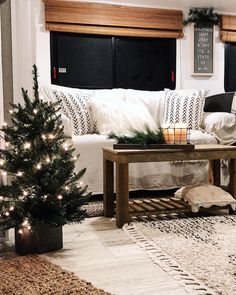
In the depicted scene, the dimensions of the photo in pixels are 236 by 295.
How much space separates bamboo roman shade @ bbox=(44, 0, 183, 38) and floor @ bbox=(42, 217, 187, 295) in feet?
9.16

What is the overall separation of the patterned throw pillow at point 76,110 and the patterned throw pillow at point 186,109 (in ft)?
2.42

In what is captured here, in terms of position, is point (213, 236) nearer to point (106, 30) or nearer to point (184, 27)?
point (106, 30)

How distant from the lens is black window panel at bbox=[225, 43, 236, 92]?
16.8 feet

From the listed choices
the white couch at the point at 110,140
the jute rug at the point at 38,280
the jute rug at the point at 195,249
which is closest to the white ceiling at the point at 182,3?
the white couch at the point at 110,140

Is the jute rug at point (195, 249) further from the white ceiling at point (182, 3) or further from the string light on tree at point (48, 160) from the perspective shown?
the white ceiling at point (182, 3)

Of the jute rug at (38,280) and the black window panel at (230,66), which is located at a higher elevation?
the black window panel at (230,66)

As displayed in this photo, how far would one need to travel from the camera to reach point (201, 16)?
15.8 ft

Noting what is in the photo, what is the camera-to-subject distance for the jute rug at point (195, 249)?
1.57 m

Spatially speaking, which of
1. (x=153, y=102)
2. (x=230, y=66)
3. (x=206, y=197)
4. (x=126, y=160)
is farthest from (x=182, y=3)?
(x=126, y=160)

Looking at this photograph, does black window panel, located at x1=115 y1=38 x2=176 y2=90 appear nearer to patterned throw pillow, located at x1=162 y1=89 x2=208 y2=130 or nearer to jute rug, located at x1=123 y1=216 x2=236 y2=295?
patterned throw pillow, located at x1=162 y1=89 x2=208 y2=130

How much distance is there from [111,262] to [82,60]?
3.27 metres

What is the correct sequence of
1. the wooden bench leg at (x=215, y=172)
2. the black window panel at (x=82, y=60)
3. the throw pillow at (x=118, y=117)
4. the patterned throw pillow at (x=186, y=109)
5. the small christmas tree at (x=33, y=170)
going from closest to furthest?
the small christmas tree at (x=33, y=170) < the wooden bench leg at (x=215, y=172) < the throw pillow at (x=118, y=117) < the patterned throw pillow at (x=186, y=109) < the black window panel at (x=82, y=60)

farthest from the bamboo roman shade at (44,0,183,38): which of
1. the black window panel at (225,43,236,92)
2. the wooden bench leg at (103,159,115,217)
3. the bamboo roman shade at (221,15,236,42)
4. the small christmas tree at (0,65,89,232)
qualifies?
the small christmas tree at (0,65,89,232)

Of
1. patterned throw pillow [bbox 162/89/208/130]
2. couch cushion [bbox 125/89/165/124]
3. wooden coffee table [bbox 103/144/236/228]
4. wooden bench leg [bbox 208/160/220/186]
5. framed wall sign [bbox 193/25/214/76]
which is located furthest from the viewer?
framed wall sign [bbox 193/25/214/76]
